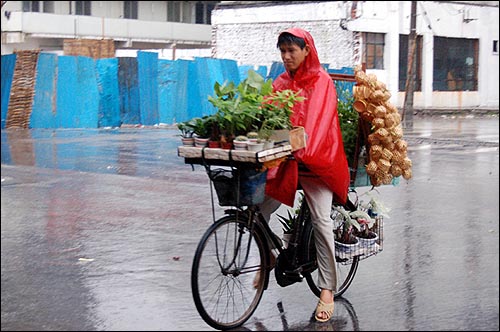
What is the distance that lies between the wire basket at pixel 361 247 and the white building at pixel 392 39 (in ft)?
79.5

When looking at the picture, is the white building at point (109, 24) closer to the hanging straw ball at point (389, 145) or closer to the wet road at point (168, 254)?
the wet road at point (168, 254)

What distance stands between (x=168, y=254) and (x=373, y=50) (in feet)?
85.3

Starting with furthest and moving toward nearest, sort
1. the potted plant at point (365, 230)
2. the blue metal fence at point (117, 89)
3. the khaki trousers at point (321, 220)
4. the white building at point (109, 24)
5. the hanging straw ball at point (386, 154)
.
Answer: the white building at point (109, 24) → the blue metal fence at point (117, 89) → the potted plant at point (365, 230) → the hanging straw ball at point (386, 154) → the khaki trousers at point (321, 220)

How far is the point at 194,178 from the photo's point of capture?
39.4ft

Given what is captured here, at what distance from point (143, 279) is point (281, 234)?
1.19 m

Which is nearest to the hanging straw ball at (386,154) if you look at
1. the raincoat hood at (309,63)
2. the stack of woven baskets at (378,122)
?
the stack of woven baskets at (378,122)

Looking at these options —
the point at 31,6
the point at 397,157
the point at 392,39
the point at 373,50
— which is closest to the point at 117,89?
the point at 373,50

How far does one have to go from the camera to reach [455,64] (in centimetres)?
3647

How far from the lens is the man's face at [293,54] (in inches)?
205

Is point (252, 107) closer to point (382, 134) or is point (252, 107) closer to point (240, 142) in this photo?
point (240, 142)

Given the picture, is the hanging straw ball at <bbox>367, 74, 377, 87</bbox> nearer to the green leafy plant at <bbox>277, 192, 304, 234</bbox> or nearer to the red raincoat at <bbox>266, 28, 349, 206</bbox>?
the red raincoat at <bbox>266, 28, 349, 206</bbox>

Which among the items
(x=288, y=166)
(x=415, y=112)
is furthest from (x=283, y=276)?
(x=415, y=112)

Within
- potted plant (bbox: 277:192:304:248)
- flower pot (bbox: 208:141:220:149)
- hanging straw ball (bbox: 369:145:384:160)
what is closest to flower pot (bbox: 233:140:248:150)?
flower pot (bbox: 208:141:220:149)

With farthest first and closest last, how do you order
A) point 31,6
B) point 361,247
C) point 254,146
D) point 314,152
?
point 31,6, point 361,247, point 314,152, point 254,146
